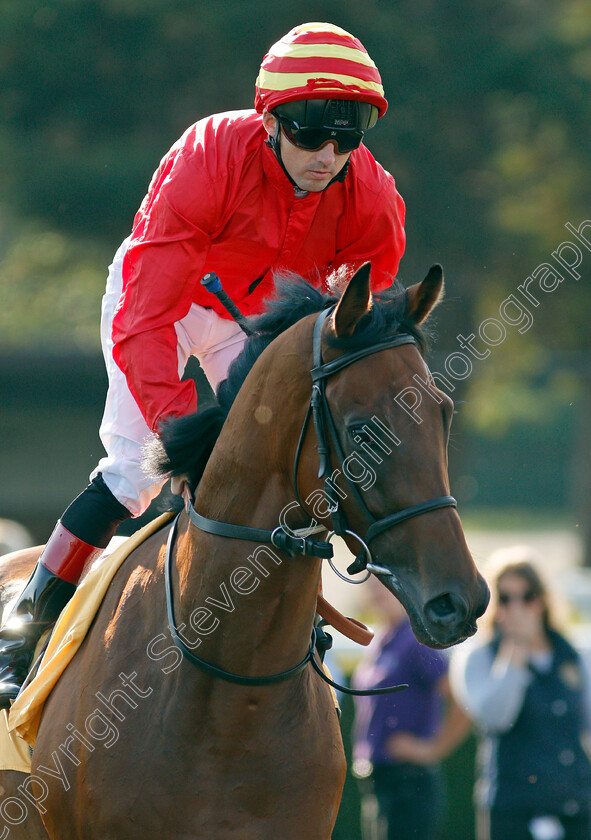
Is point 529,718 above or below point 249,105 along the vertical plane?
below

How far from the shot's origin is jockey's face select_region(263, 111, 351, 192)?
3168 millimetres

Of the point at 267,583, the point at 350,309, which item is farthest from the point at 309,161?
the point at 267,583

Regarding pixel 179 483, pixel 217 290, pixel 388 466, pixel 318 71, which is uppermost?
pixel 318 71

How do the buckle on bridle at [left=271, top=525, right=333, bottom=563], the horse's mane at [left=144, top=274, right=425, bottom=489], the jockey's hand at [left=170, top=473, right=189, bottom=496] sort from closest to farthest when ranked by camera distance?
the buckle on bridle at [left=271, top=525, right=333, bottom=563]
the horse's mane at [left=144, top=274, right=425, bottom=489]
the jockey's hand at [left=170, top=473, right=189, bottom=496]

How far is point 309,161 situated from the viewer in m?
3.19

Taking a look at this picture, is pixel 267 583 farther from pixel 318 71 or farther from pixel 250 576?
pixel 318 71

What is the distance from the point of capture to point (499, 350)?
68.7ft

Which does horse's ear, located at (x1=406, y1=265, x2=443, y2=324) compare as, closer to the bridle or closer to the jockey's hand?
the bridle

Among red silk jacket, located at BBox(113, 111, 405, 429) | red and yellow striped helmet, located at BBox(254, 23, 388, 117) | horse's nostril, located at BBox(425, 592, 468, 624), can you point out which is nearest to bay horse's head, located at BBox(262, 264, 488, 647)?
horse's nostril, located at BBox(425, 592, 468, 624)

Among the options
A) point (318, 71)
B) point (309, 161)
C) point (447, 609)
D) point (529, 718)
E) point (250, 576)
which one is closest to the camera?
point (447, 609)

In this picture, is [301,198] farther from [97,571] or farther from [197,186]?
[97,571]

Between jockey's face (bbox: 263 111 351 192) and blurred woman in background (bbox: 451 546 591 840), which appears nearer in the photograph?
jockey's face (bbox: 263 111 351 192)

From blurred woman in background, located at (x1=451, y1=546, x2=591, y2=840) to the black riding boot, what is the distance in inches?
97.5

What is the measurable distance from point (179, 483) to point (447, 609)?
0.95 metres
